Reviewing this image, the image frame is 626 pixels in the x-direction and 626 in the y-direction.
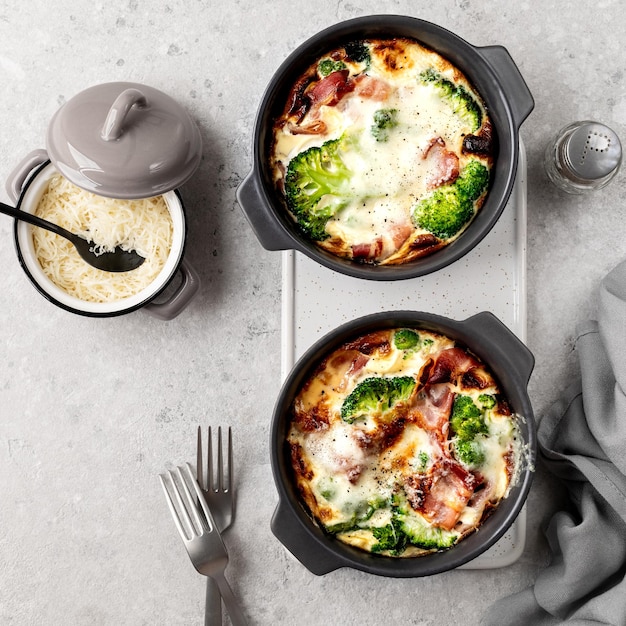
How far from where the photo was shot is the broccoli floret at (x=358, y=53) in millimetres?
2232

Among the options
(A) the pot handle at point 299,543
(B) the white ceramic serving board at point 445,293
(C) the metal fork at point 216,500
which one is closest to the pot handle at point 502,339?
(B) the white ceramic serving board at point 445,293

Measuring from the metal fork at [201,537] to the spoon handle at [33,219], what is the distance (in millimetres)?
895

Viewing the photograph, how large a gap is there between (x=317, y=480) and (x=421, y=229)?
832 millimetres

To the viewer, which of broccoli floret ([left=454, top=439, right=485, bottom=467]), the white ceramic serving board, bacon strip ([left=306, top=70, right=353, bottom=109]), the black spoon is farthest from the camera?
the white ceramic serving board

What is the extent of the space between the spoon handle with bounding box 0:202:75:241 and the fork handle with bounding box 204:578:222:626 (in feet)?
4.24

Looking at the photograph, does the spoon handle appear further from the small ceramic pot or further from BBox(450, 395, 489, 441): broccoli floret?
BBox(450, 395, 489, 441): broccoli floret

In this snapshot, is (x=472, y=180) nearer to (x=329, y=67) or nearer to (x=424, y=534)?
(x=329, y=67)

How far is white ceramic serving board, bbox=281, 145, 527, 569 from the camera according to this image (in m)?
2.46

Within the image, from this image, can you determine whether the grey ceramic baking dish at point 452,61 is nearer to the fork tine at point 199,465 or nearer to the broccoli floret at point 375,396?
the broccoli floret at point 375,396

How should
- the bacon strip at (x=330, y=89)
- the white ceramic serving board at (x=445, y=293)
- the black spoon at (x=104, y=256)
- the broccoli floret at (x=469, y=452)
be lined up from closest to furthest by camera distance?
the broccoli floret at (x=469, y=452) < the bacon strip at (x=330, y=89) < the black spoon at (x=104, y=256) < the white ceramic serving board at (x=445, y=293)

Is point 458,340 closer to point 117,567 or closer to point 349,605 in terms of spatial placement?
point 349,605

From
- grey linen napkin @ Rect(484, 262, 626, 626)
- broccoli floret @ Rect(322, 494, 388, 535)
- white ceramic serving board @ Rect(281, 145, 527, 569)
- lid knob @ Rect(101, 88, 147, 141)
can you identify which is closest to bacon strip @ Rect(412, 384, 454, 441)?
broccoli floret @ Rect(322, 494, 388, 535)

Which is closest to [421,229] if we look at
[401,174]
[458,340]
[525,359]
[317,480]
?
[401,174]

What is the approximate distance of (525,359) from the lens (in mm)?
2102
